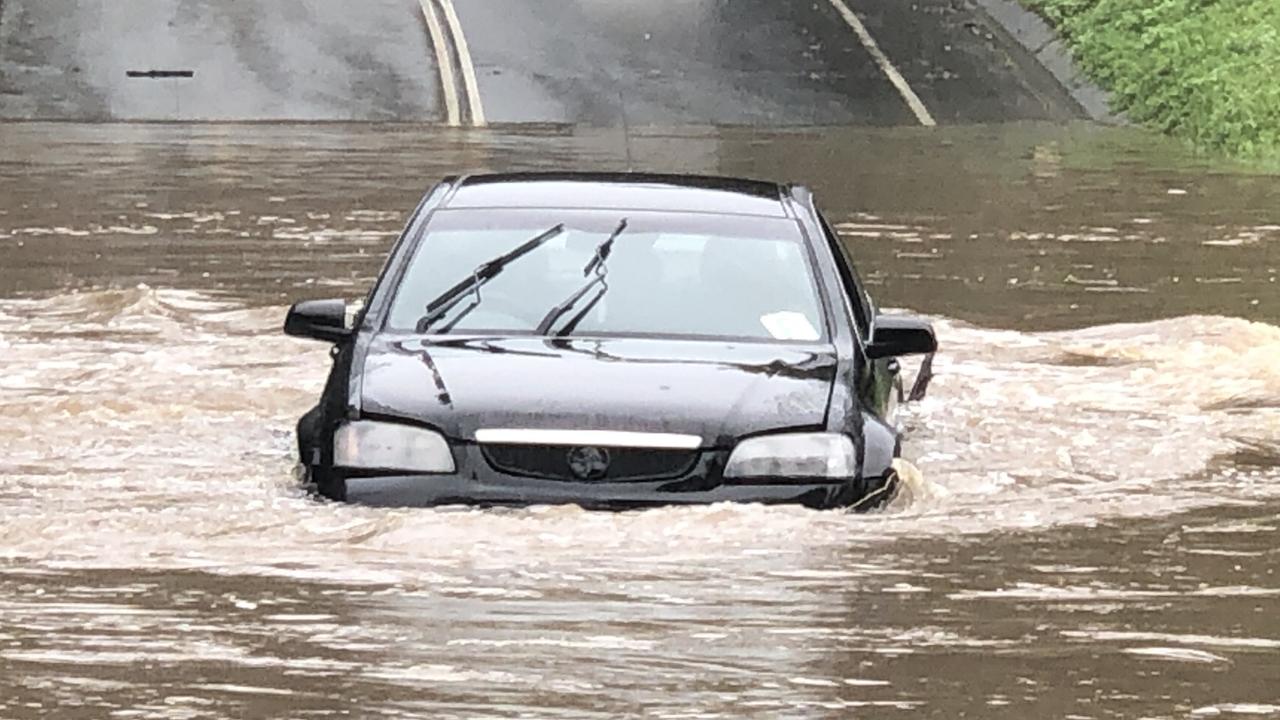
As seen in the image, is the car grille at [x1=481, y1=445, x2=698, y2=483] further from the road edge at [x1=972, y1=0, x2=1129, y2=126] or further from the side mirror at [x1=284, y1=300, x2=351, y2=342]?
the road edge at [x1=972, y1=0, x2=1129, y2=126]

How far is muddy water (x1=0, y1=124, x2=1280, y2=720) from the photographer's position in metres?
7.52

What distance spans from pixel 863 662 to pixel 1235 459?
4241 mm

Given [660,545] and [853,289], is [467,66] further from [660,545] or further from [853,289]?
[660,545]

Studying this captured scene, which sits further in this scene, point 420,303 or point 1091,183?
point 1091,183

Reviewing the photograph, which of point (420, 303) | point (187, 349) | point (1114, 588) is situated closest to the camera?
point (1114, 588)

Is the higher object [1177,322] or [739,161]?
[1177,322]

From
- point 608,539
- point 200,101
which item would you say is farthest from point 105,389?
point 200,101

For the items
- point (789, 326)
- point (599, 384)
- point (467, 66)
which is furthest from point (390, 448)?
point (467, 66)

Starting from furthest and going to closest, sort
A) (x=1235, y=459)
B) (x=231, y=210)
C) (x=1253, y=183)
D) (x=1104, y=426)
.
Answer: (x=1253, y=183), (x=231, y=210), (x=1104, y=426), (x=1235, y=459)

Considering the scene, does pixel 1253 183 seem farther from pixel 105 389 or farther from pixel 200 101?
pixel 105 389

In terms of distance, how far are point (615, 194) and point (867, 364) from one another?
137 cm

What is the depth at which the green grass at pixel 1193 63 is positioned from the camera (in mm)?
28641

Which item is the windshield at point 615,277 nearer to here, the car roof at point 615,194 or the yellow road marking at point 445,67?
the car roof at point 615,194

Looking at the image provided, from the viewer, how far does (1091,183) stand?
25484 millimetres
